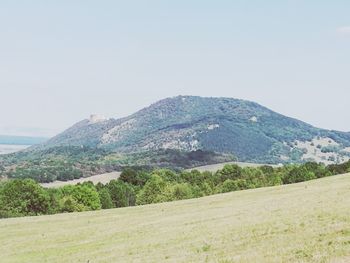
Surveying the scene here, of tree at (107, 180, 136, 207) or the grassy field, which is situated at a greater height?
the grassy field

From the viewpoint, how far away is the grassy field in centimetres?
2638

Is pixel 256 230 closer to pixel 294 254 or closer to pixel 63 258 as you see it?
pixel 294 254

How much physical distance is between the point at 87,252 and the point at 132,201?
138761mm

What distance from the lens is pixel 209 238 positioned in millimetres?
36219

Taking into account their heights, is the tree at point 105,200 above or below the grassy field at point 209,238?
below

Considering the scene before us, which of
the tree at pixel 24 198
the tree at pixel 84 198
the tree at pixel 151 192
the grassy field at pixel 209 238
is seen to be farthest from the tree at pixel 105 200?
the grassy field at pixel 209 238

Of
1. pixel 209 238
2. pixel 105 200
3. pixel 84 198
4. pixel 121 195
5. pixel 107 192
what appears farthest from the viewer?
pixel 121 195

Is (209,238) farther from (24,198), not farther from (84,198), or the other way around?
(84,198)

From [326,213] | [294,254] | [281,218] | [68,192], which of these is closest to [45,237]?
[281,218]

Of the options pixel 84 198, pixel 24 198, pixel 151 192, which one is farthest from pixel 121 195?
pixel 24 198

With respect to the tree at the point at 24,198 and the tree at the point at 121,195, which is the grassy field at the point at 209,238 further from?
the tree at the point at 121,195

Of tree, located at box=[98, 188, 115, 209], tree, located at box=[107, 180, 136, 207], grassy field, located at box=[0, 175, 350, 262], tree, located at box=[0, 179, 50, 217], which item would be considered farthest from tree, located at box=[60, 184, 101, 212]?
grassy field, located at box=[0, 175, 350, 262]

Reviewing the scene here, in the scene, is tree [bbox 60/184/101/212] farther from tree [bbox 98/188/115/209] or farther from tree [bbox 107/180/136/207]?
tree [bbox 107/180/136/207]

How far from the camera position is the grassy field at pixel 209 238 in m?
26.4
